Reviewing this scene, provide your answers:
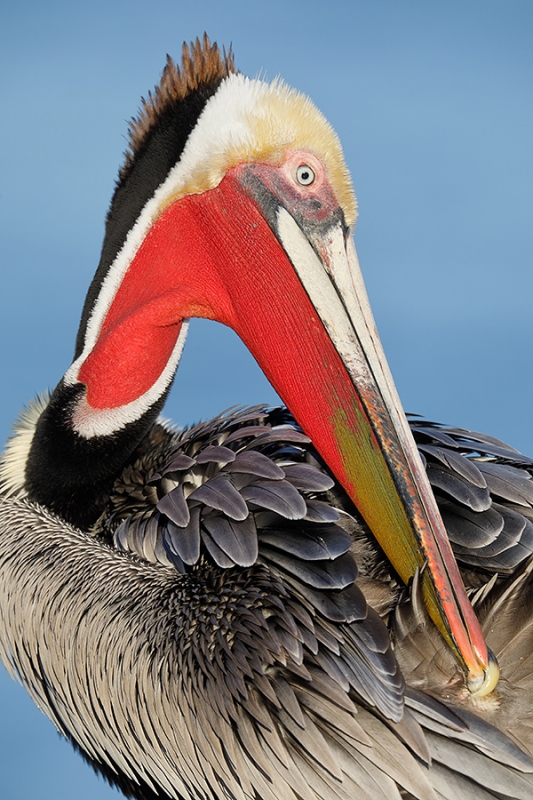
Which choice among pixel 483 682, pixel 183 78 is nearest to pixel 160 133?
pixel 183 78

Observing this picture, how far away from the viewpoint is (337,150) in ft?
8.55

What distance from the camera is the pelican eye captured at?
258cm

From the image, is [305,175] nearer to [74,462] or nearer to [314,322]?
[314,322]

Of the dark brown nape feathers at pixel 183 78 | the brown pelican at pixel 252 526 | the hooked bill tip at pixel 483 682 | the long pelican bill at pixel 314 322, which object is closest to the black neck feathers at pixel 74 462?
the brown pelican at pixel 252 526

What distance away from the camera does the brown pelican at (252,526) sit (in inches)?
85.7

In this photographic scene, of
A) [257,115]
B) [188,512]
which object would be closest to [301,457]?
[188,512]

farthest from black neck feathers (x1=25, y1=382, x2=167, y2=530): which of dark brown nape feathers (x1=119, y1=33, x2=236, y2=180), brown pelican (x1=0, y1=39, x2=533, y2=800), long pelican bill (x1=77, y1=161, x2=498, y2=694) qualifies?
dark brown nape feathers (x1=119, y1=33, x2=236, y2=180)

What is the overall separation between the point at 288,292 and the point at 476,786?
129cm

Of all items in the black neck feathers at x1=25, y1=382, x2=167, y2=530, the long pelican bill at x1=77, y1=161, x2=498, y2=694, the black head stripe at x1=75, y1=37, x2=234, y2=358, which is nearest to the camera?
the long pelican bill at x1=77, y1=161, x2=498, y2=694

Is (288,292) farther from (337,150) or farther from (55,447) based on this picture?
(55,447)

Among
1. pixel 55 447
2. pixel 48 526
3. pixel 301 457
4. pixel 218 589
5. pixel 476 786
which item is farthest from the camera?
pixel 55 447

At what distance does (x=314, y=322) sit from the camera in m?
2.50

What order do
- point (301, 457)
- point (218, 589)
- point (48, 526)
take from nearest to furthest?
1. point (218, 589)
2. point (301, 457)
3. point (48, 526)

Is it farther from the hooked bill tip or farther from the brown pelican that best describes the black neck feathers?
the hooked bill tip
